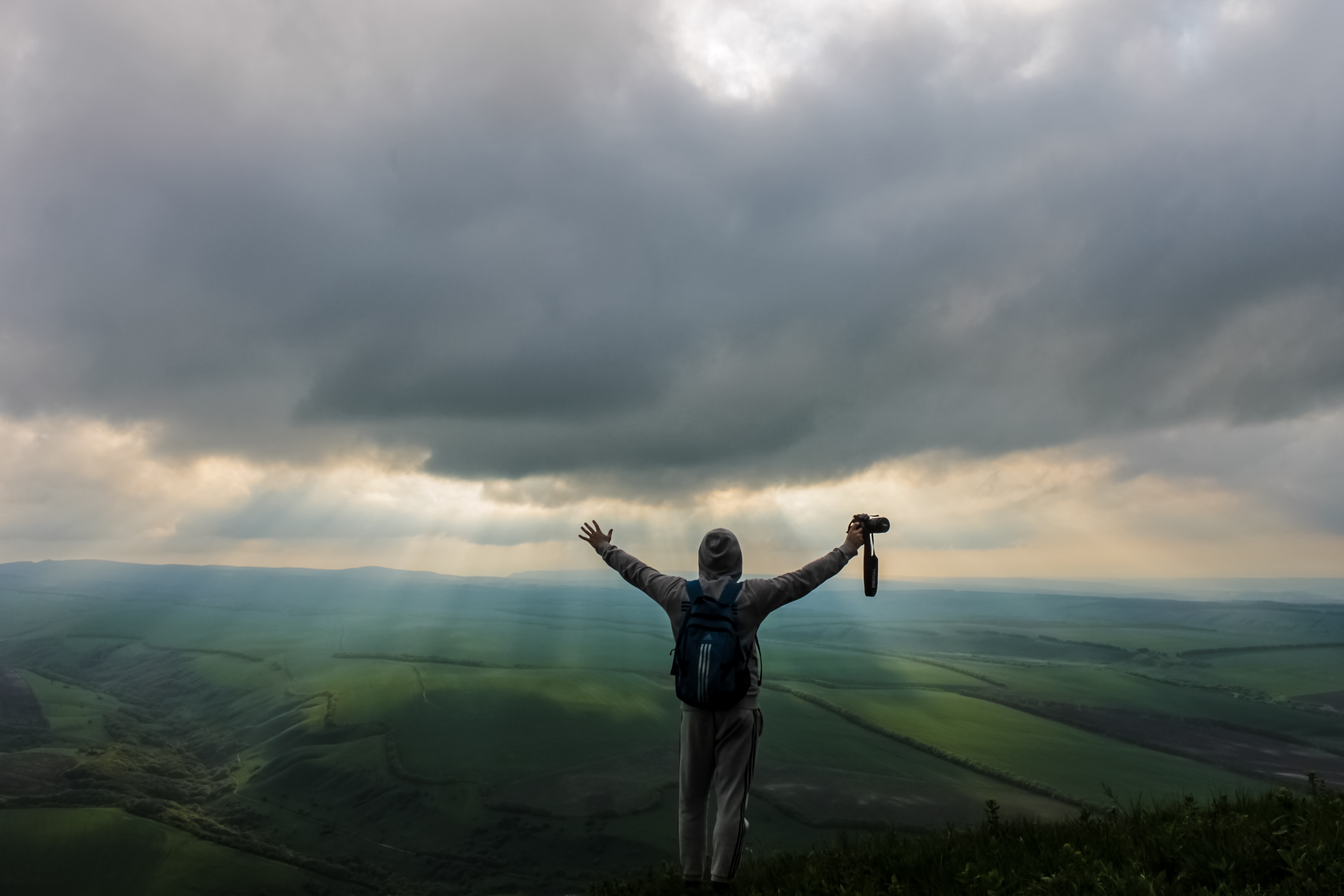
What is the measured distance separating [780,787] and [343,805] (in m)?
59.9

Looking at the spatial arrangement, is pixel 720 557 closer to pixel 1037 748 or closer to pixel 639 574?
pixel 639 574

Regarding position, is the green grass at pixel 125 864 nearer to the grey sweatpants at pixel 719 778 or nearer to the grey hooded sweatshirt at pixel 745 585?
the grey sweatpants at pixel 719 778

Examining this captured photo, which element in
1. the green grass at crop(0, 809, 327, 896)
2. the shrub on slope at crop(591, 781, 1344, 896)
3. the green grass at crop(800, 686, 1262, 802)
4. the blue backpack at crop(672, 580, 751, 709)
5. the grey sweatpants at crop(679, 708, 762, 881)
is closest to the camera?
the shrub on slope at crop(591, 781, 1344, 896)

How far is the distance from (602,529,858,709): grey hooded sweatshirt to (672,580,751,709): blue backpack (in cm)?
10

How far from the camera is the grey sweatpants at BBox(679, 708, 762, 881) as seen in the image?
6977mm

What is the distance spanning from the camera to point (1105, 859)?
5988 mm

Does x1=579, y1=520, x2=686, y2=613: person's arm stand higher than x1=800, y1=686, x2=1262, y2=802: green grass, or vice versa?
x1=579, y1=520, x2=686, y2=613: person's arm

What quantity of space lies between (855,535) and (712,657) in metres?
2.08

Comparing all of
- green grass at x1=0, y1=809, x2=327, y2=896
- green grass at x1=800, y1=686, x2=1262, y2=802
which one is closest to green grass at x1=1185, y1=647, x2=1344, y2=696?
green grass at x1=800, y1=686, x2=1262, y2=802

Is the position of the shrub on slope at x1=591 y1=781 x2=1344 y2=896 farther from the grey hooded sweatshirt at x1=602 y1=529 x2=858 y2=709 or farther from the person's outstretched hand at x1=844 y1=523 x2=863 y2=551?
the person's outstretched hand at x1=844 y1=523 x2=863 y2=551

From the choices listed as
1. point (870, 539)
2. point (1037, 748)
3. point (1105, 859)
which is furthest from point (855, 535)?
point (1037, 748)

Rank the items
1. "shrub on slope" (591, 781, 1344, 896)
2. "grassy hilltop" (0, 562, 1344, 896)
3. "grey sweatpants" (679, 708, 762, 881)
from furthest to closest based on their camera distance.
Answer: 1. "grassy hilltop" (0, 562, 1344, 896)
2. "grey sweatpants" (679, 708, 762, 881)
3. "shrub on slope" (591, 781, 1344, 896)

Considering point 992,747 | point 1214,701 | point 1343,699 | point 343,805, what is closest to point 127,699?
point 343,805

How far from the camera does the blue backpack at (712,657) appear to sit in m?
6.86
